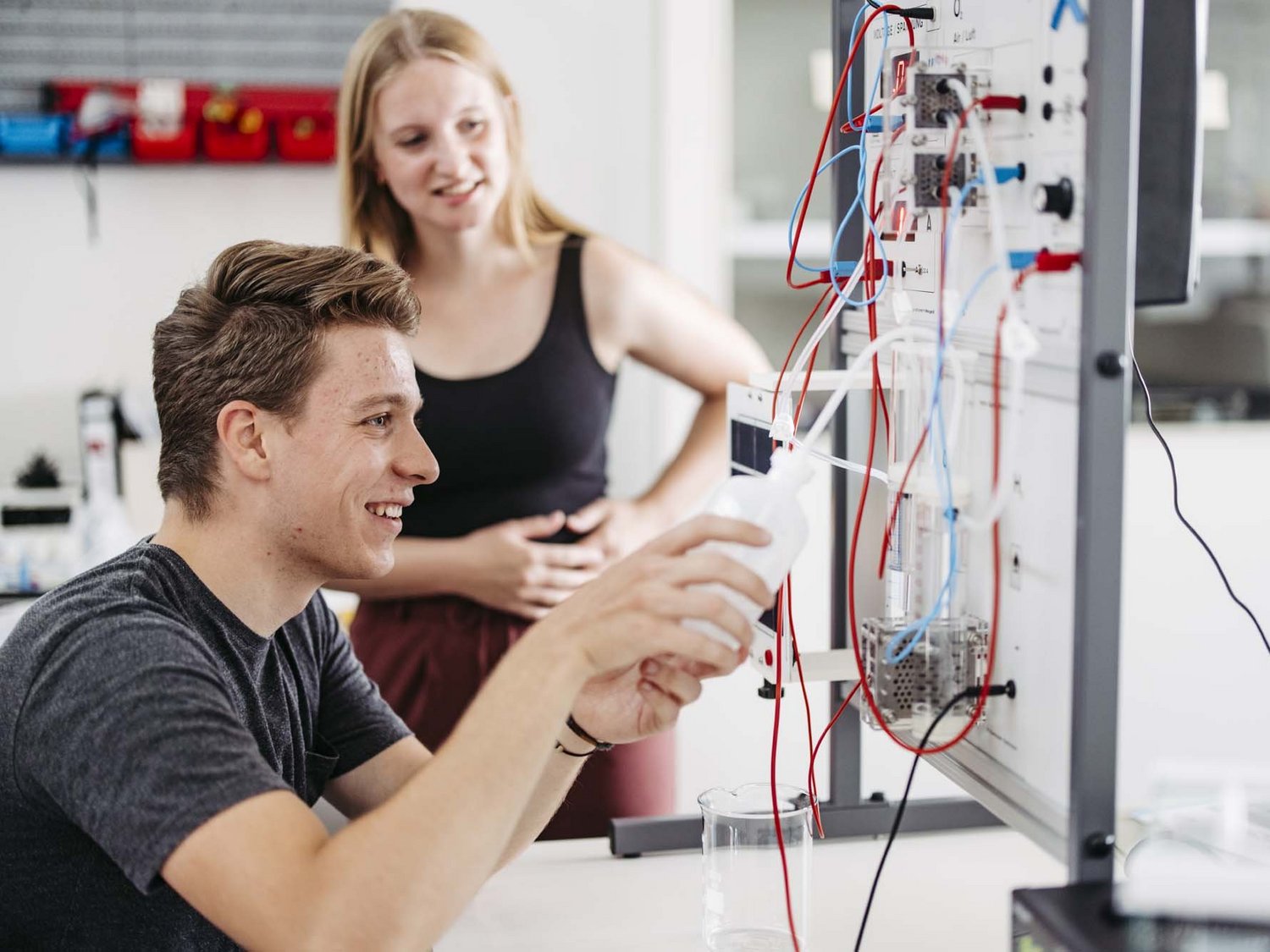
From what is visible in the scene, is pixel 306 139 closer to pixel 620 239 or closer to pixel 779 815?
pixel 620 239

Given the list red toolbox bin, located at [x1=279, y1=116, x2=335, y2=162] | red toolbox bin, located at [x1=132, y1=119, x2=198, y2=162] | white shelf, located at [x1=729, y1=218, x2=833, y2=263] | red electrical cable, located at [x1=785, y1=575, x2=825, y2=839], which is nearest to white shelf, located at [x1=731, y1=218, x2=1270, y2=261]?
white shelf, located at [x1=729, y1=218, x2=833, y2=263]

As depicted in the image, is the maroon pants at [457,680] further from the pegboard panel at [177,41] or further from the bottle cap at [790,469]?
the pegboard panel at [177,41]

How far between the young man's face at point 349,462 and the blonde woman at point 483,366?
24.5 inches

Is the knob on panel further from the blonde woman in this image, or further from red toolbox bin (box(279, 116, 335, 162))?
red toolbox bin (box(279, 116, 335, 162))

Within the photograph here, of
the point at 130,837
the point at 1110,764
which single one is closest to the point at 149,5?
the point at 130,837

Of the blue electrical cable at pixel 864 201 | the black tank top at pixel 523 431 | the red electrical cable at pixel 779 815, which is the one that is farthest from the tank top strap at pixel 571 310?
the red electrical cable at pixel 779 815

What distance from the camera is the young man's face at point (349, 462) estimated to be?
4.05 ft

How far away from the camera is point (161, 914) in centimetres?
115

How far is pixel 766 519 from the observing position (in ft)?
3.23

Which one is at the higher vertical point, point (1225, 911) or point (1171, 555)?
point (1225, 911)

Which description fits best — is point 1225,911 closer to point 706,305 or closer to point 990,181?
point 990,181

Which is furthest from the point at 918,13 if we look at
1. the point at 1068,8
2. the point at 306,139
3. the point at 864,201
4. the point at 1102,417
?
the point at 306,139

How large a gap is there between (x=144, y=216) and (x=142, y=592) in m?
2.00

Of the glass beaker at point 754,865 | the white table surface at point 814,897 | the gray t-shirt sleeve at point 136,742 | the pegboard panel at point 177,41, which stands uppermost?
the pegboard panel at point 177,41
